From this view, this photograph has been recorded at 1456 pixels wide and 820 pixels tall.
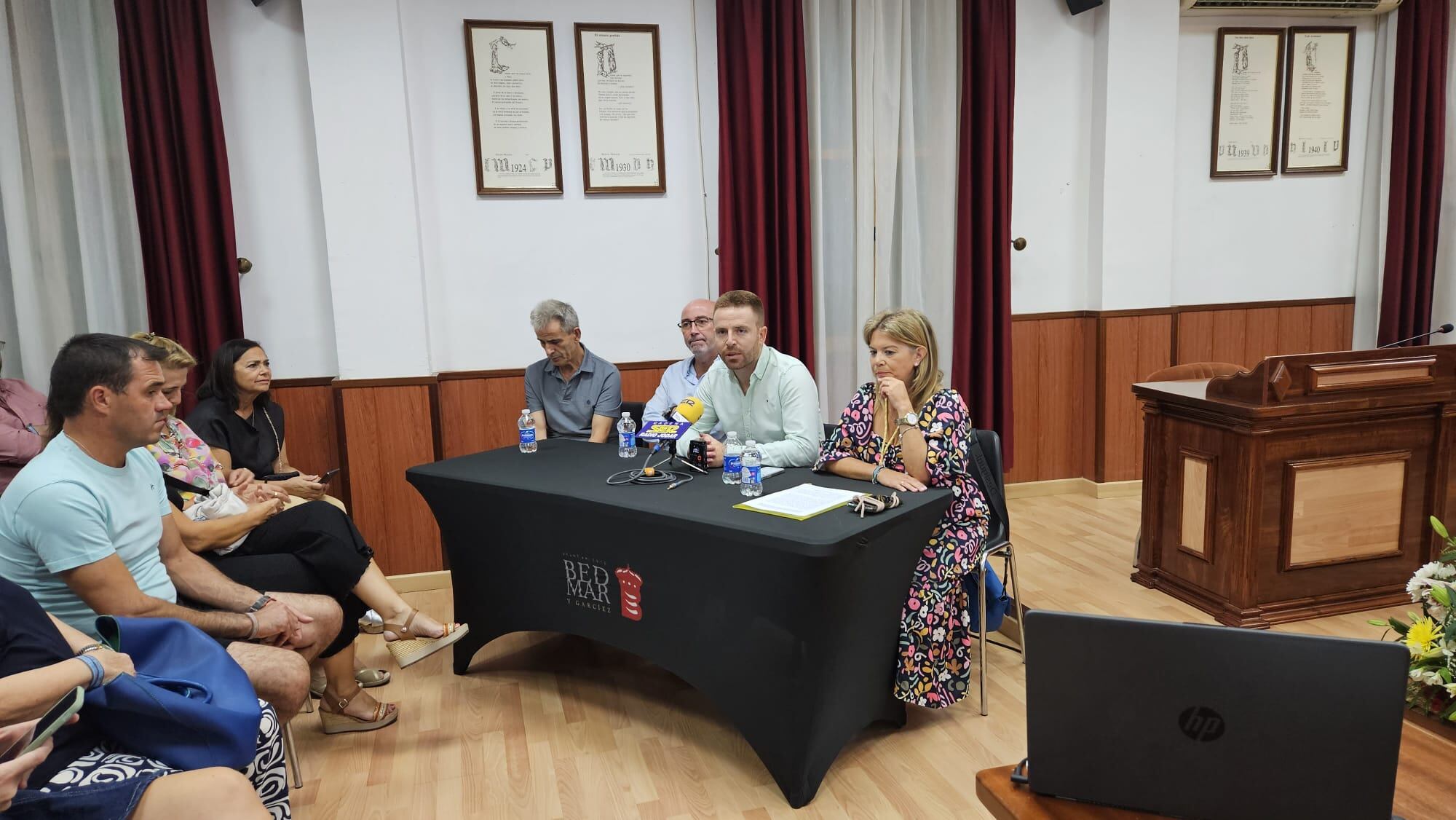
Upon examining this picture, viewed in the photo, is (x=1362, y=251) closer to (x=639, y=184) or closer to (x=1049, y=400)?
(x=1049, y=400)

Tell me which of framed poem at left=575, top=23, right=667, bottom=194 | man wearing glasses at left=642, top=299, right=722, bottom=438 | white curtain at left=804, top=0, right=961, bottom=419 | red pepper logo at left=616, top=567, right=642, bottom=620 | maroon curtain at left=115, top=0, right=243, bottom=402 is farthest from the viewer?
white curtain at left=804, top=0, right=961, bottom=419

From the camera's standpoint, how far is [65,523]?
1.80 m

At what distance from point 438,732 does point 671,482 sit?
3.49 ft

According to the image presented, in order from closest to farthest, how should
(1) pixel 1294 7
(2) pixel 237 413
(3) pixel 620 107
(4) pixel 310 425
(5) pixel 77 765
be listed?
(5) pixel 77 765, (2) pixel 237 413, (4) pixel 310 425, (3) pixel 620 107, (1) pixel 1294 7

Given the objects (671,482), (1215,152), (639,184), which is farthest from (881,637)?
(1215,152)

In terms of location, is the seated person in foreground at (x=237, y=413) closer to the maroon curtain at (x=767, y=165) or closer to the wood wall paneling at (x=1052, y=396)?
the maroon curtain at (x=767, y=165)

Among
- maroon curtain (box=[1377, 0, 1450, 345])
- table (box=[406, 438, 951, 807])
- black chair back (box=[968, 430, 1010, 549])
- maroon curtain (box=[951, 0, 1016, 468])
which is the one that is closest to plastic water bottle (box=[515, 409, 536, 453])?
table (box=[406, 438, 951, 807])

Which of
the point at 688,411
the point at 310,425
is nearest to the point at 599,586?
the point at 688,411

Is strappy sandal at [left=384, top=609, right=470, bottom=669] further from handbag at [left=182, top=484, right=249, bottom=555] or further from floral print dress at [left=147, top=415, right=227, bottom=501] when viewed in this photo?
floral print dress at [left=147, top=415, right=227, bottom=501]

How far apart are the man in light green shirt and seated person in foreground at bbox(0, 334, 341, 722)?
134cm

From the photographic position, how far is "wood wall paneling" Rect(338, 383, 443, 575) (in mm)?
3830

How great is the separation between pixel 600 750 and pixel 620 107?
2.92 m

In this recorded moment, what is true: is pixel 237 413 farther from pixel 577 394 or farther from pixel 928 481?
pixel 928 481

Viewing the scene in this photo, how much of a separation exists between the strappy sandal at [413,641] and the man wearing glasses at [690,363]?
1.19 m
